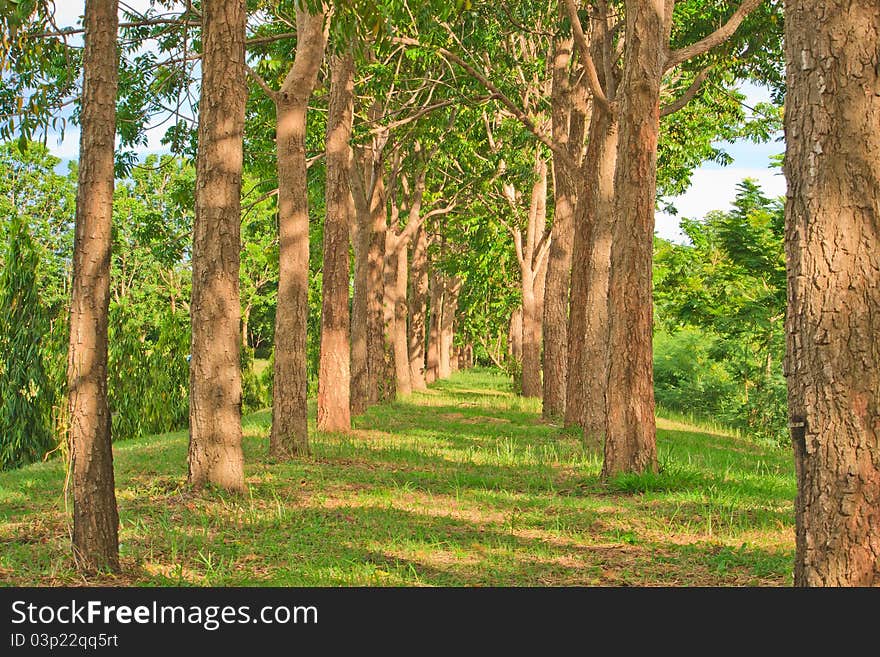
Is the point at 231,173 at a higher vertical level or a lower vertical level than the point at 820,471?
higher

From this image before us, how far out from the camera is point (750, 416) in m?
23.8

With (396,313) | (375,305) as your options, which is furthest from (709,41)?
(396,313)

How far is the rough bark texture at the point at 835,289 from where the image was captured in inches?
192

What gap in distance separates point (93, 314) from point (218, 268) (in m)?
3.16

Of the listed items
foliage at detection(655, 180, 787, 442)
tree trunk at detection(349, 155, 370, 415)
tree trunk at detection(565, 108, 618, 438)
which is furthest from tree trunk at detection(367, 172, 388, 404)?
tree trunk at detection(565, 108, 618, 438)

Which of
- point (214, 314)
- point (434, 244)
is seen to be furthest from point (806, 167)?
point (434, 244)

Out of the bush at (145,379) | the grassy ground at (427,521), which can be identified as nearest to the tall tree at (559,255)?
the grassy ground at (427,521)

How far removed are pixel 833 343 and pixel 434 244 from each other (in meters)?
36.9

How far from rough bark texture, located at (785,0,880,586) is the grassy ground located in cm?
187

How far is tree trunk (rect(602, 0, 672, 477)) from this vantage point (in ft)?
35.9

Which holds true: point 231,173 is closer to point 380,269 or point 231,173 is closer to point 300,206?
point 300,206

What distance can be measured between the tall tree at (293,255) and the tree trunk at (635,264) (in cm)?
437

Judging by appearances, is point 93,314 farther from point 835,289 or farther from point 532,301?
point 532,301

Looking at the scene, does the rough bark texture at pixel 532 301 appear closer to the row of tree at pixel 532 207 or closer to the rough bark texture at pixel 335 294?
the row of tree at pixel 532 207
